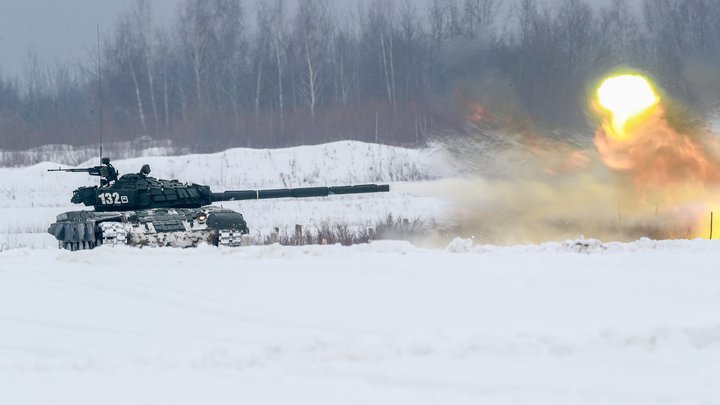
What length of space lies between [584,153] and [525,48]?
432cm

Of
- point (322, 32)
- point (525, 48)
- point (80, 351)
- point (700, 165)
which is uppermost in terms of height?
point (322, 32)

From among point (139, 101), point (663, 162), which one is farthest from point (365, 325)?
point (139, 101)

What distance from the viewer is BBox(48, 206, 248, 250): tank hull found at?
22609mm

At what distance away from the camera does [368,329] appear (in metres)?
12.4

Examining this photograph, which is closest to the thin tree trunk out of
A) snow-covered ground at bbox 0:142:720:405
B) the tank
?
the tank

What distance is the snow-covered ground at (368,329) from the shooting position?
10.2m

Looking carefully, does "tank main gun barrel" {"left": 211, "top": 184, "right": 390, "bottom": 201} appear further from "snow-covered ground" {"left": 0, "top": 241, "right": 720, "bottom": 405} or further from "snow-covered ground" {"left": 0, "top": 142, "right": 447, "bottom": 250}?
"snow-covered ground" {"left": 0, "top": 142, "right": 447, "bottom": 250}

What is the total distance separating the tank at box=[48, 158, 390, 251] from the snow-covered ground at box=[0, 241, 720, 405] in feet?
13.4

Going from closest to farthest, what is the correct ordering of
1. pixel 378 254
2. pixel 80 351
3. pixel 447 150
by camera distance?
pixel 80 351
pixel 378 254
pixel 447 150

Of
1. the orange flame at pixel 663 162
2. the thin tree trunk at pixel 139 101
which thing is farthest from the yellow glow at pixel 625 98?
the thin tree trunk at pixel 139 101

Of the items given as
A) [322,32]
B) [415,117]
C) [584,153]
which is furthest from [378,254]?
[322,32]

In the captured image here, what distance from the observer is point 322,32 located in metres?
A: 69.0

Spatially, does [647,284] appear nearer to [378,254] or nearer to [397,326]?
[397,326]

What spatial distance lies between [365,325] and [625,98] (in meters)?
11.8
